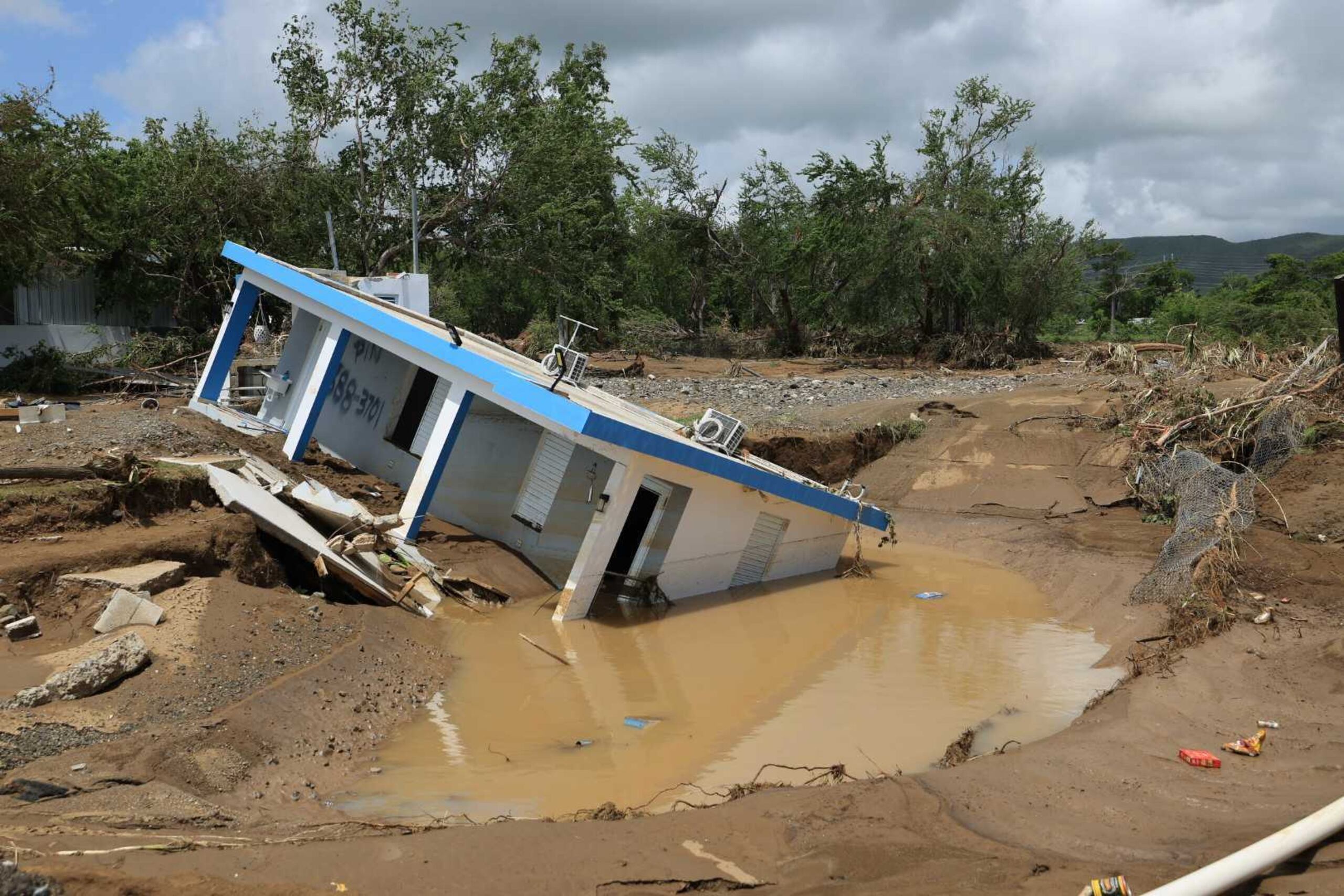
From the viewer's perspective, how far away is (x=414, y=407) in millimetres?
14898

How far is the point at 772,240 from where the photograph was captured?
3581 centimetres

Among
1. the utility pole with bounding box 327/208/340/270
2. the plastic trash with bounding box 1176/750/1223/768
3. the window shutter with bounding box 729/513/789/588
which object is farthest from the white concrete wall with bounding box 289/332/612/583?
the plastic trash with bounding box 1176/750/1223/768

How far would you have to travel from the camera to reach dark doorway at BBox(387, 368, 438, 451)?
48.7 ft

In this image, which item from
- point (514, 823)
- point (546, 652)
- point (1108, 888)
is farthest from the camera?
point (546, 652)

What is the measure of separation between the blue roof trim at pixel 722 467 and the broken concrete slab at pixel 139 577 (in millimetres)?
3955

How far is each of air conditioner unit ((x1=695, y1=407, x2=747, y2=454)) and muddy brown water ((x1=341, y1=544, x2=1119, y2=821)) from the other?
2024 millimetres

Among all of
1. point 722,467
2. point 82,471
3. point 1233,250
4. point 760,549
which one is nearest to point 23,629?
point 82,471

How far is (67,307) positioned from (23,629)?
19.7m

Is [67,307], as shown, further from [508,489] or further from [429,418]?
[508,489]

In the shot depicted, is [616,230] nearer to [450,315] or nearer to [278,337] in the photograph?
[450,315]

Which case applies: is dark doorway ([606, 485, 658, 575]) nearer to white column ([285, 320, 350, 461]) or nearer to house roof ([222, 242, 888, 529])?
house roof ([222, 242, 888, 529])

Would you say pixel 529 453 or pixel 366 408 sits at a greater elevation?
pixel 529 453

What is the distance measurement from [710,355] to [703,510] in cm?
2349

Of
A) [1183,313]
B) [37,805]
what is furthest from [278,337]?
[1183,313]
